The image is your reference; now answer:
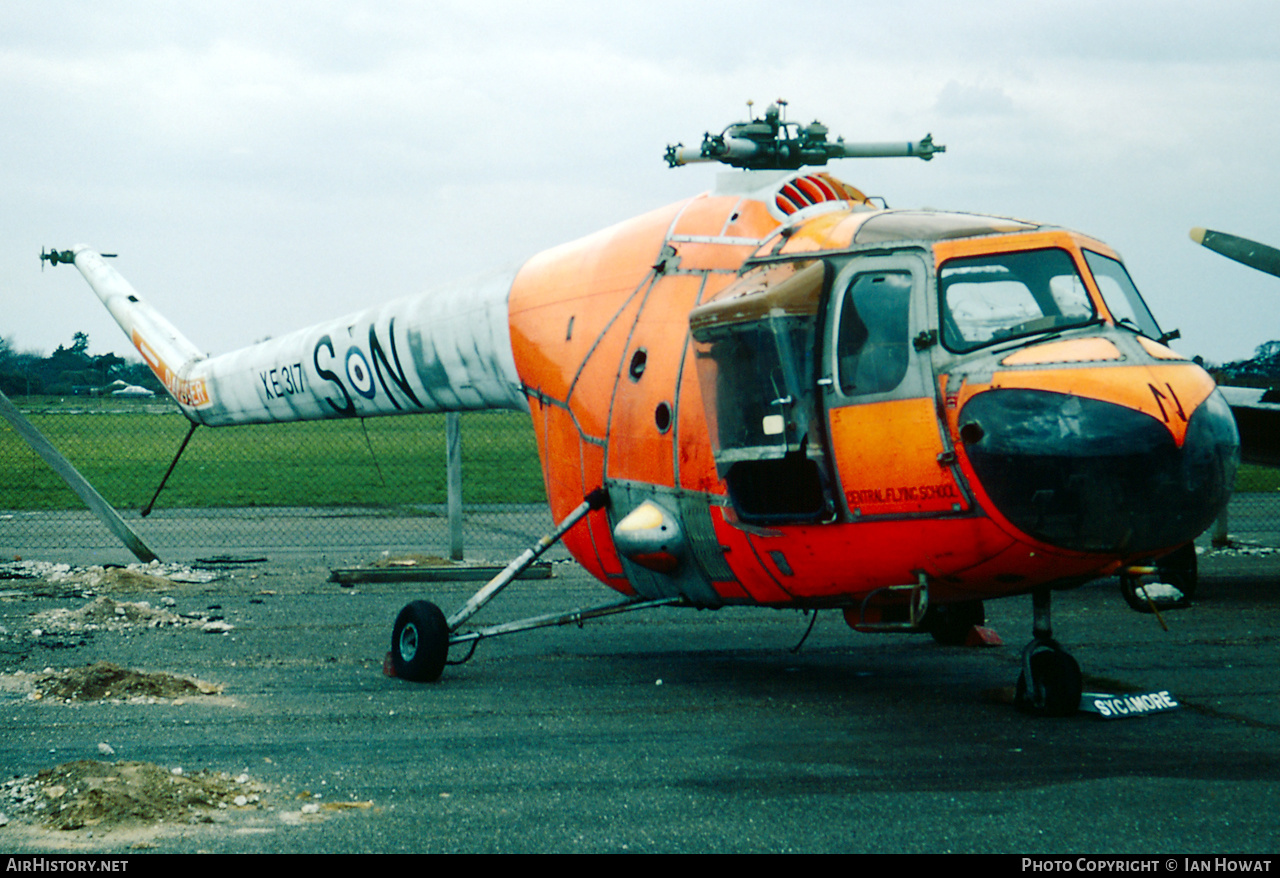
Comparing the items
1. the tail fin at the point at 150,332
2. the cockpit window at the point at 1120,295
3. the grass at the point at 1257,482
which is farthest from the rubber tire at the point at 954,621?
the grass at the point at 1257,482

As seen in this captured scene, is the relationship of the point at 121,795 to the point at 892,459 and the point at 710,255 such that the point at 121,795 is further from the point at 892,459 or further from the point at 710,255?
the point at 710,255

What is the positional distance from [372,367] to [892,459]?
625cm

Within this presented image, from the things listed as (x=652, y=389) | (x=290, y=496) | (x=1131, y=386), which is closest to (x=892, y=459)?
(x=1131, y=386)

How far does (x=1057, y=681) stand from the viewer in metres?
7.52

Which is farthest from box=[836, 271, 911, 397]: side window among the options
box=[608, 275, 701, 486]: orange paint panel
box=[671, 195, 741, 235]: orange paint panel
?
box=[671, 195, 741, 235]: orange paint panel

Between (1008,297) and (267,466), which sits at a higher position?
(1008,297)

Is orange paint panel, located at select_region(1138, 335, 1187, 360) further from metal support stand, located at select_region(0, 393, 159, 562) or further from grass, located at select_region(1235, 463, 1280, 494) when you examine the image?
grass, located at select_region(1235, 463, 1280, 494)

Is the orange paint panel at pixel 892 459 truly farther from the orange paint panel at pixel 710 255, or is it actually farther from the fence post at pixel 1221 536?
the fence post at pixel 1221 536

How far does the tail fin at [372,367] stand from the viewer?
10.3 meters

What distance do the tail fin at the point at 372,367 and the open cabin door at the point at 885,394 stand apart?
3641 mm

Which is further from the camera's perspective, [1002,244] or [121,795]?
[1002,244]

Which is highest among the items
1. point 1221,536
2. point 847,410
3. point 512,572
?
point 847,410

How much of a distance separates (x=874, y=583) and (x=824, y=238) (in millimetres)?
2086
